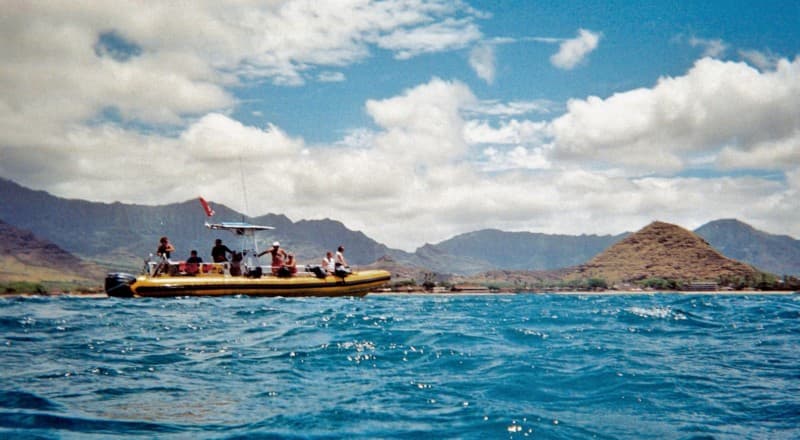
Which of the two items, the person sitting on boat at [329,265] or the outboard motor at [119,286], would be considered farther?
the person sitting on boat at [329,265]

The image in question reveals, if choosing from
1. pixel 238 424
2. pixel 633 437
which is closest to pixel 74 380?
pixel 238 424

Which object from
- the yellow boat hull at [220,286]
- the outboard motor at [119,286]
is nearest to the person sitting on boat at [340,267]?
the yellow boat hull at [220,286]

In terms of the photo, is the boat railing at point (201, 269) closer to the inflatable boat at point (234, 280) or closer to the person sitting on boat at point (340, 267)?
the inflatable boat at point (234, 280)

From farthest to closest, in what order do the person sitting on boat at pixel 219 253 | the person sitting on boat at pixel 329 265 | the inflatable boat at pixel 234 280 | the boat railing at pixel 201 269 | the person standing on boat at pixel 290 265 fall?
1. the person sitting on boat at pixel 329 265
2. the person standing on boat at pixel 290 265
3. the person sitting on boat at pixel 219 253
4. the boat railing at pixel 201 269
5. the inflatable boat at pixel 234 280

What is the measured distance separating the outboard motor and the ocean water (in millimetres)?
16018

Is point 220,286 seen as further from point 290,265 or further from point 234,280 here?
point 290,265

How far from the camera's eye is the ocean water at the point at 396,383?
19.0 ft

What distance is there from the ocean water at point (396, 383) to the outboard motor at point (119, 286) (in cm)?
1602

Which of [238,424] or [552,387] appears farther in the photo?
[552,387]

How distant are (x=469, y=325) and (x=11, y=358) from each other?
412 inches

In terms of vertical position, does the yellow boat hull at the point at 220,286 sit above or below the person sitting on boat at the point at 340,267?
below

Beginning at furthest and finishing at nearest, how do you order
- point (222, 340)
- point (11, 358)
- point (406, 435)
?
point (222, 340) → point (11, 358) → point (406, 435)

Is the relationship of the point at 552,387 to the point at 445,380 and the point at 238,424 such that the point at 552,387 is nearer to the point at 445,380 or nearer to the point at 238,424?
the point at 445,380

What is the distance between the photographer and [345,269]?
33.0 m
